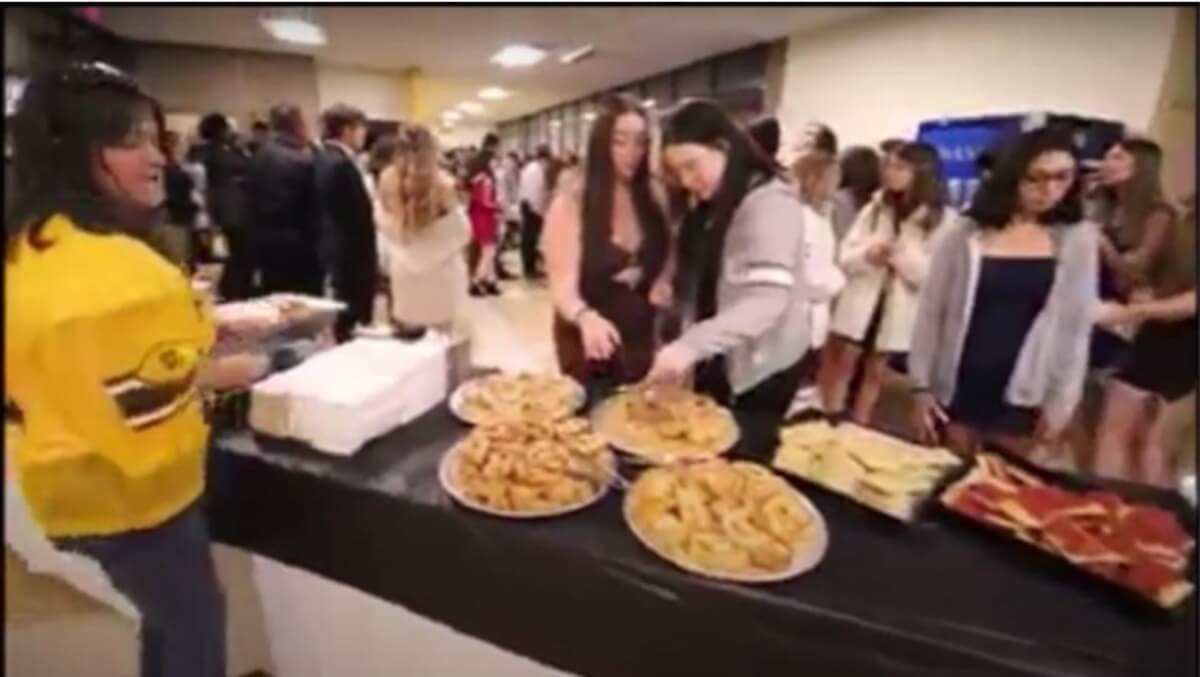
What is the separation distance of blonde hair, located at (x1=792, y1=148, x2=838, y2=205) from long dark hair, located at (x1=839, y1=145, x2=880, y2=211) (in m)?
0.03

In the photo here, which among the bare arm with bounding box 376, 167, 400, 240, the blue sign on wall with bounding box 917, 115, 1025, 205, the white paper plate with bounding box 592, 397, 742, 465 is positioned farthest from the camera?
the bare arm with bounding box 376, 167, 400, 240

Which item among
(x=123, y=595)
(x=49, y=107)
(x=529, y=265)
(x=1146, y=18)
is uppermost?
(x=1146, y=18)

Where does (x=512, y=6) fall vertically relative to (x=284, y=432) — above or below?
above

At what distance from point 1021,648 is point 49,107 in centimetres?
88

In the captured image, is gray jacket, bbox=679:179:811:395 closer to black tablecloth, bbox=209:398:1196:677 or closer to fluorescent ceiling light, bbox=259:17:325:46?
black tablecloth, bbox=209:398:1196:677

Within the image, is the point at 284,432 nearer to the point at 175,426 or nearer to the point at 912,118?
the point at 175,426

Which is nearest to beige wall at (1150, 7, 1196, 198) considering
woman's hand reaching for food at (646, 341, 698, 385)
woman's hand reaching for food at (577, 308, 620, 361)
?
woman's hand reaching for food at (646, 341, 698, 385)

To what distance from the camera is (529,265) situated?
1.68 metres

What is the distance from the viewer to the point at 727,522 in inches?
34.7

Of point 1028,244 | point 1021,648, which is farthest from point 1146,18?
point 1021,648

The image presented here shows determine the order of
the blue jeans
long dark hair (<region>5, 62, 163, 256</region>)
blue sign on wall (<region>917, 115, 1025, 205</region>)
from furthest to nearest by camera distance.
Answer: blue sign on wall (<region>917, 115, 1025, 205</region>), the blue jeans, long dark hair (<region>5, 62, 163, 256</region>)

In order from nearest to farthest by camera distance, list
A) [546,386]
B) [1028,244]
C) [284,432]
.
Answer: [284,432]
[546,386]
[1028,244]

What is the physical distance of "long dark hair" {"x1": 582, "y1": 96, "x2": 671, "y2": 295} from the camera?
5.05ft

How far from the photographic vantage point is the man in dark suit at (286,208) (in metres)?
1.50
